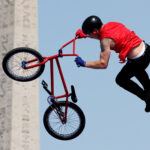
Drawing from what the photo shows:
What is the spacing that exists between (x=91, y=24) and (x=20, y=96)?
47.5m

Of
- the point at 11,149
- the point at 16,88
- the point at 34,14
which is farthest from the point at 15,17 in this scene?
the point at 11,149

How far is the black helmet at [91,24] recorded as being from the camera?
17797mm

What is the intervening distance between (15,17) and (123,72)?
48378 mm

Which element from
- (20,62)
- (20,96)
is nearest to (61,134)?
(20,62)

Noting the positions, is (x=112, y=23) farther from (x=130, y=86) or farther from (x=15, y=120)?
(x=15, y=120)

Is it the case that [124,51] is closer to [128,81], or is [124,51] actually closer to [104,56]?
[104,56]

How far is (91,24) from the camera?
17812 millimetres

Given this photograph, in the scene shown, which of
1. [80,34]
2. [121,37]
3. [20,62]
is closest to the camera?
[121,37]

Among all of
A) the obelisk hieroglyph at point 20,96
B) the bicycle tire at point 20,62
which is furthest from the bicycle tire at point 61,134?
the obelisk hieroglyph at point 20,96

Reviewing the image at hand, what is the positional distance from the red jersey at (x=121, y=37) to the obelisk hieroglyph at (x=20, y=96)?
151 feet

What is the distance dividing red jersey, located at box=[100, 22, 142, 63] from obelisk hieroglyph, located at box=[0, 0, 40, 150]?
4600cm

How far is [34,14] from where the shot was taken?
64.5 meters

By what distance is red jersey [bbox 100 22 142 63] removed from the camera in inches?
693

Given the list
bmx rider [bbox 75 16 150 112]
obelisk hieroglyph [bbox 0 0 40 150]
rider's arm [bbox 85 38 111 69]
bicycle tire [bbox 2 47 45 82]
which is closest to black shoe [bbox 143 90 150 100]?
bmx rider [bbox 75 16 150 112]
